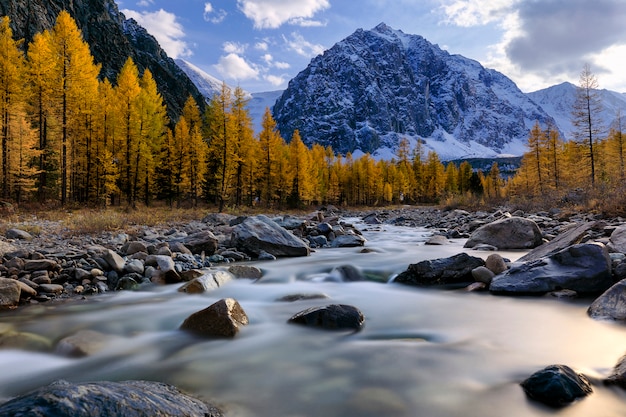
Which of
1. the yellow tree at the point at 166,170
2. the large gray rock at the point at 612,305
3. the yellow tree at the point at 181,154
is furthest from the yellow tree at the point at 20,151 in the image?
the large gray rock at the point at 612,305

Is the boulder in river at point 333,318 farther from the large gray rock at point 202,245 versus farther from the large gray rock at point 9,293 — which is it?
the large gray rock at point 202,245

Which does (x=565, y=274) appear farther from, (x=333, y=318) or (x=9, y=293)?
(x=9, y=293)

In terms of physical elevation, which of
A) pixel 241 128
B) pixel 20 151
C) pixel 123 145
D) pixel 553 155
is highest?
pixel 241 128

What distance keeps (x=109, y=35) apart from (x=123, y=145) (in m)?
74.4

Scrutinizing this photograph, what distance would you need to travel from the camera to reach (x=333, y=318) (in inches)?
193

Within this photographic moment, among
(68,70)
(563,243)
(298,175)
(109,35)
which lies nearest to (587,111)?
(298,175)

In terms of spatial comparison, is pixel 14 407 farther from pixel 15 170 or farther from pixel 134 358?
pixel 15 170

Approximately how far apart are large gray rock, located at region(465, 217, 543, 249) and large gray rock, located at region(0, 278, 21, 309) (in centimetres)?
1150

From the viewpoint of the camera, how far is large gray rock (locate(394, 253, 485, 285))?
7258 mm

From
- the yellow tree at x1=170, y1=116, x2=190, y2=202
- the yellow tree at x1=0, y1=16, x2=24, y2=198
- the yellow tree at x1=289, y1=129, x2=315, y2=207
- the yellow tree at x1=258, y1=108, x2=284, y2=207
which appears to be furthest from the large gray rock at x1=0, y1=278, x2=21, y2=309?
the yellow tree at x1=289, y1=129, x2=315, y2=207

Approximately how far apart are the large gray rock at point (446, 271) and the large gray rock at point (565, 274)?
738mm

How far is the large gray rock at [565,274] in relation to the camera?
5734mm

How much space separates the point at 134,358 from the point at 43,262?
14.6 feet

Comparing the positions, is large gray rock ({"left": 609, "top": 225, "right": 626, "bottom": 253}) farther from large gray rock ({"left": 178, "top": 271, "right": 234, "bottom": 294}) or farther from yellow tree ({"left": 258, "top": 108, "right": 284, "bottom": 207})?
yellow tree ({"left": 258, "top": 108, "right": 284, "bottom": 207})
